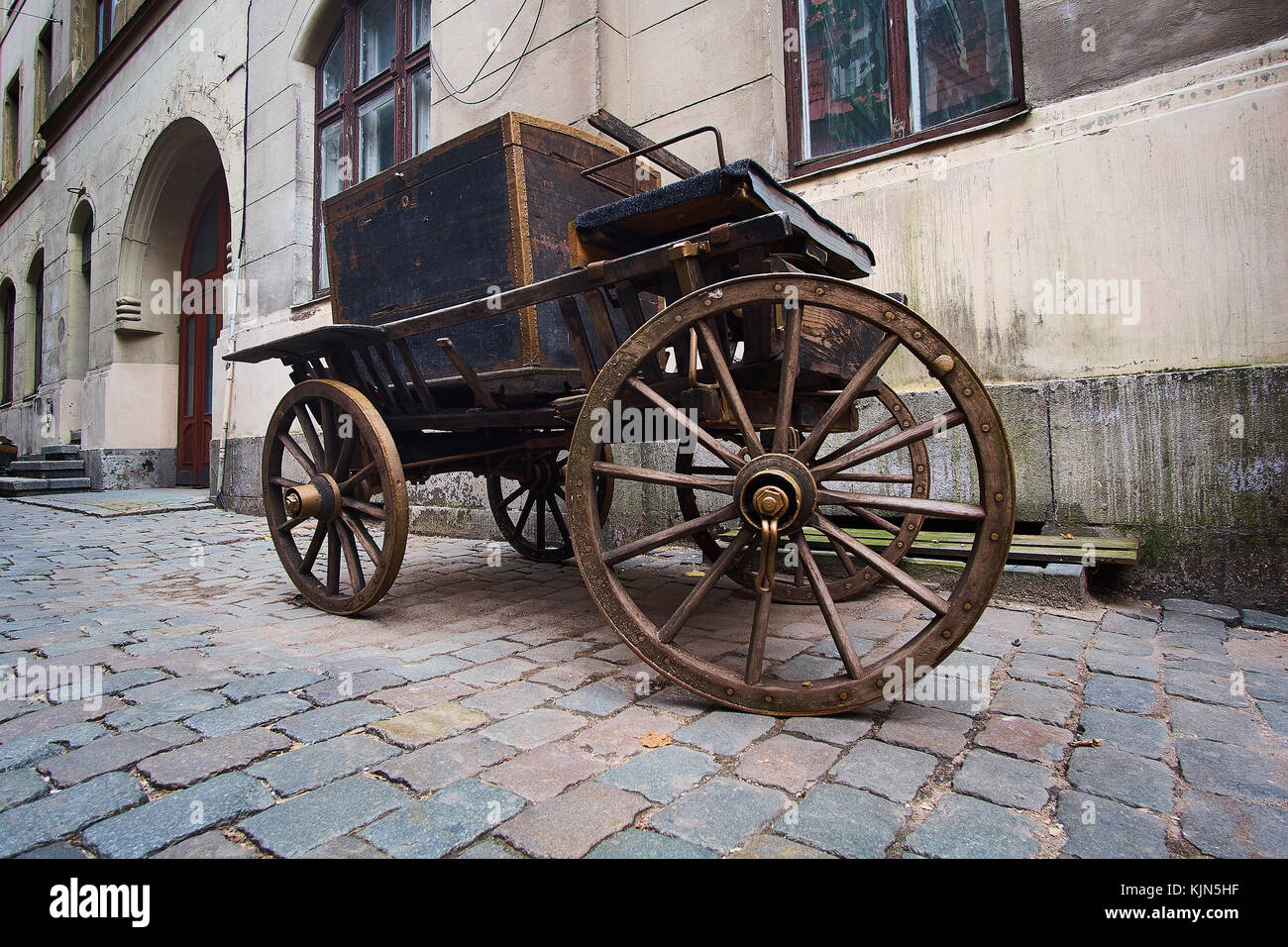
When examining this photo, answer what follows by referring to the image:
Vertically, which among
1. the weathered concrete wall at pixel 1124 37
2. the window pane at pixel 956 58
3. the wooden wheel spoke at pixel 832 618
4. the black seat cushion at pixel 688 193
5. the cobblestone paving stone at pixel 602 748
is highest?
the window pane at pixel 956 58

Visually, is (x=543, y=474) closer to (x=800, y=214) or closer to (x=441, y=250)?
(x=441, y=250)

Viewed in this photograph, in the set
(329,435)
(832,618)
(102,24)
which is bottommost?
(832,618)

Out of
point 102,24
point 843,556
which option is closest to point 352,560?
point 843,556

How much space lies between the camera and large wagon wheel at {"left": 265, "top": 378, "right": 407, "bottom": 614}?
2.77 m

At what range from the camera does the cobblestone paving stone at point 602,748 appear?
1.28 metres

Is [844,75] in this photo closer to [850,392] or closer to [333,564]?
[850,392]

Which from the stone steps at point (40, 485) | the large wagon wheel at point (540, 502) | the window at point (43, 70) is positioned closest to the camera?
the large wagon wheel at point (540, 502)

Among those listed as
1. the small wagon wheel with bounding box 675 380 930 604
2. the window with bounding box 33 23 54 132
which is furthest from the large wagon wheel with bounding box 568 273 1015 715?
the window with bounding box 33 23 54 132

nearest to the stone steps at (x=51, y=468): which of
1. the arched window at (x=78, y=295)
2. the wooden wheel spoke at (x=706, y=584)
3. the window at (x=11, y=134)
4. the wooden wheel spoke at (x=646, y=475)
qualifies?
the arched window at (x=78, y=295)

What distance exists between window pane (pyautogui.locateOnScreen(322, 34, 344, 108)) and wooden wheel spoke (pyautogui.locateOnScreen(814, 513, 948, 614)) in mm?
8162

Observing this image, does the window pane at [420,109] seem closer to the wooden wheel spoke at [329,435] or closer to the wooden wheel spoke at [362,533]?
the wooden wheel spoke at [329,435]

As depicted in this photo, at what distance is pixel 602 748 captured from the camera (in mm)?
1658

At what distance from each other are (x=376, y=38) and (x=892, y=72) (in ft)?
19.1

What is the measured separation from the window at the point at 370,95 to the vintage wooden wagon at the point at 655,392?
444cm
